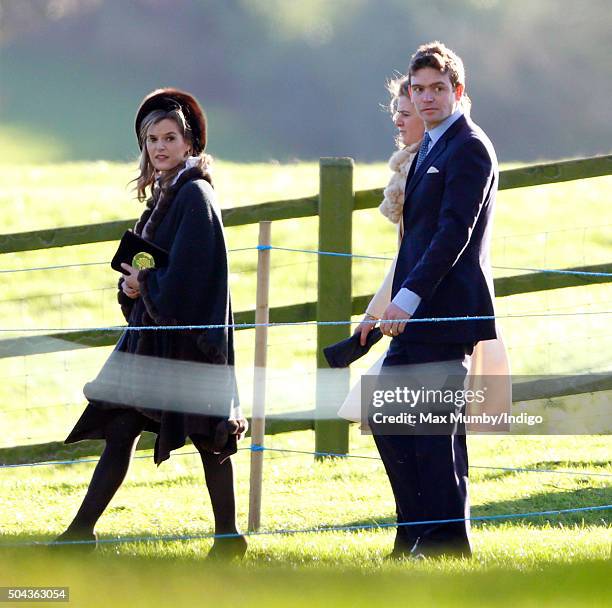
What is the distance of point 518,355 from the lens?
367 inches

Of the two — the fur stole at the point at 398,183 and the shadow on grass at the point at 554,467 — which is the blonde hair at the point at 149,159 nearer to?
the fur stole at the point at 398,183

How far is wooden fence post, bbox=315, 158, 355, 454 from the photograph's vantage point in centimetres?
611


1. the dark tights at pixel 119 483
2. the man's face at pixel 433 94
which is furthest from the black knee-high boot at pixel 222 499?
the man's face at pixel 433 94

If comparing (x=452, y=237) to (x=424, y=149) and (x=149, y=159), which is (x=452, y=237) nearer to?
(x=424, y=149)

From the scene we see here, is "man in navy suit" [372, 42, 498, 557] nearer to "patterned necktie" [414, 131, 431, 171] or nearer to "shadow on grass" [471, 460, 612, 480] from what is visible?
"patterned necktie" [414, 131, 431, 171]

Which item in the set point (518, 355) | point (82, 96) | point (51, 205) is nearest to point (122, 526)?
point (518, 355)

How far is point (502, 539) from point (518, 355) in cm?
493

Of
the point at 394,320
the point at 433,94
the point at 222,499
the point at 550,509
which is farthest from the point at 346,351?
the point at 550,509

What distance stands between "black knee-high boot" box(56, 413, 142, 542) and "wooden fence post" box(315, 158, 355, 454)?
2.03m

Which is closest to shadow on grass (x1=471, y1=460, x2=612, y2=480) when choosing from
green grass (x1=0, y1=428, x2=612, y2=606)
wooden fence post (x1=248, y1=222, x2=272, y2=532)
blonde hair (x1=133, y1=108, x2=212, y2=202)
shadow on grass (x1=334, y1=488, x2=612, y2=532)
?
green grass (x1=0, y1=428, x2=612, y2=606)

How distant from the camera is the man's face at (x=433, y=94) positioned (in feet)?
12.7

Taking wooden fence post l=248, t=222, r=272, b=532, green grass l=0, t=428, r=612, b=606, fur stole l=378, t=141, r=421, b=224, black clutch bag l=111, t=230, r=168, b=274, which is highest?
fur stole l=378, t=141, r=421, b=224

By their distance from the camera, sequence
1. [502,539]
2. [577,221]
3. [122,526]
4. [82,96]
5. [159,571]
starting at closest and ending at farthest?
[159,571] < [502,539] < [122,526] < [577,221] < [82,96]

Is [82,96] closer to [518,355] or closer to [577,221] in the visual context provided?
[577,221]
